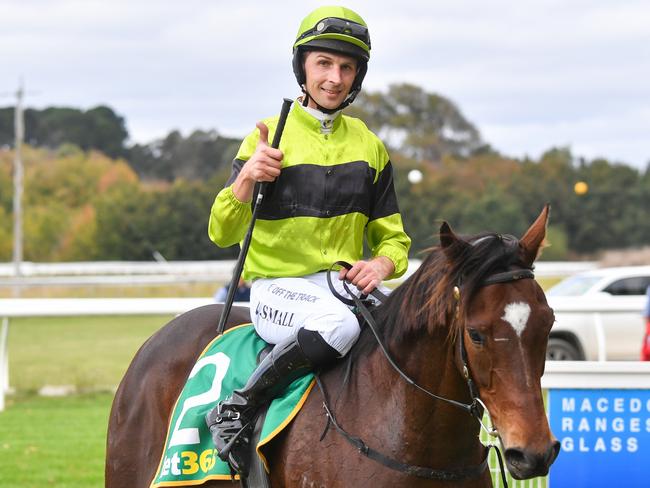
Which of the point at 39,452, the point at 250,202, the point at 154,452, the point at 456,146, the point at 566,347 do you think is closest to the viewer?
the point at 250,202

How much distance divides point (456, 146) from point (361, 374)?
60543 millimetres

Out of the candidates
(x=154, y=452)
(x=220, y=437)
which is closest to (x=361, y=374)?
(x=220, y=437)

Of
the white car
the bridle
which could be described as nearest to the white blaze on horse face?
the bridle

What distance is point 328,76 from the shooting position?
4.11 m

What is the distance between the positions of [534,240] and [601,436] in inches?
113

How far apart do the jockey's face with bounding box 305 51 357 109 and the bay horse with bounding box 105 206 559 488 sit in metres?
0.84

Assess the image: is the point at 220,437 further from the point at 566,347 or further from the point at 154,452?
the point at 566,347

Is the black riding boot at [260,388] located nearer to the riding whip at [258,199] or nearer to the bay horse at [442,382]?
the bay horse at [442,382]

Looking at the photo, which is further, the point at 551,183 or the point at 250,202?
the point at 551,183

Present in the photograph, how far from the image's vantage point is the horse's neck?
352 cm

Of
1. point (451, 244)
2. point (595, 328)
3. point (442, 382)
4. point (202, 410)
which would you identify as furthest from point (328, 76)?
point (595, 328)

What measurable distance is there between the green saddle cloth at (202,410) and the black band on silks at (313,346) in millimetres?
424

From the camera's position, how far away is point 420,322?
11.8ft

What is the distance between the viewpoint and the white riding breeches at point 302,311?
381 centimetres
